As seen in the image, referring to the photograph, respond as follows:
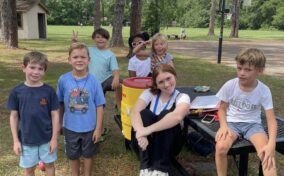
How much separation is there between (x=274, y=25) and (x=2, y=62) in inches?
2504

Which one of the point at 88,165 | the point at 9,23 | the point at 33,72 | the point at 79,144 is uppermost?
the point at 9,23

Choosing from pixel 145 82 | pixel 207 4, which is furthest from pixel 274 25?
pixel 145 82

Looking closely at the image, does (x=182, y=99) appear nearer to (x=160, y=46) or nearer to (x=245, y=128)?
(x=245, y=128)

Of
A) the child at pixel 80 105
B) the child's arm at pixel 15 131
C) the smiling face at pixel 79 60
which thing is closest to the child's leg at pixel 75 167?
the child at pixel 80 105

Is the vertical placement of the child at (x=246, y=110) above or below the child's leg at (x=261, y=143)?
above

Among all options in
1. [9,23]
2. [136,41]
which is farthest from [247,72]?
[9,23]

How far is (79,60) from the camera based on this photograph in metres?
3.59

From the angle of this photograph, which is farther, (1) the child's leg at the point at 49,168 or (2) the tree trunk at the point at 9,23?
(2) the tree trunk at the point at 9,23

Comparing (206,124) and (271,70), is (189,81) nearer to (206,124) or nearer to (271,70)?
(271,70)

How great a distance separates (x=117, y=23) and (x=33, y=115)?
527 inches

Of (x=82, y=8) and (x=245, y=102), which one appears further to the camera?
(x=82, y=8)

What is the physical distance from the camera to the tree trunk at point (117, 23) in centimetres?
1570

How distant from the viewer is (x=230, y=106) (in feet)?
11.5

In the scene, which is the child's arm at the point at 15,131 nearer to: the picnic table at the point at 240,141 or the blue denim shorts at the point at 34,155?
the blue denim shorts at the point at 34,155
